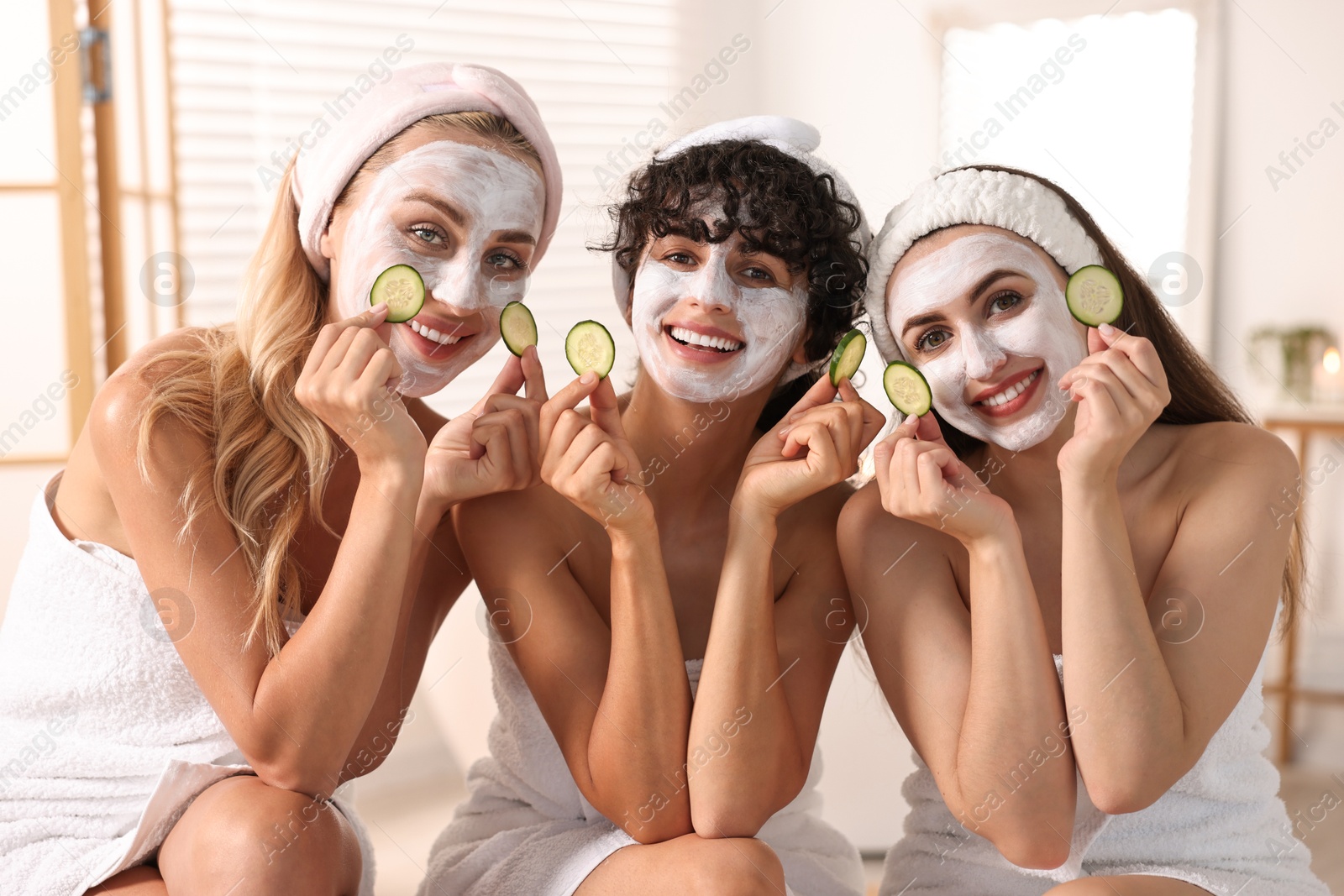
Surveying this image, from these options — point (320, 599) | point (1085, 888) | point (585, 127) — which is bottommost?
point (1085, 888)

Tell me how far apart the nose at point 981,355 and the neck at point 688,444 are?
0.38 metres

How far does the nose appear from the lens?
1.48 meters

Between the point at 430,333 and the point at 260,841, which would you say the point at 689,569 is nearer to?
the point at 430,333

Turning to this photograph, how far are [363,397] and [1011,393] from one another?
0.86 m

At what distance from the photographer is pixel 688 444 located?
5.76ft

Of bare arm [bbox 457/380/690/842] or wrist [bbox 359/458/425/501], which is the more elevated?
wrist [bbox 359/458/425/501]

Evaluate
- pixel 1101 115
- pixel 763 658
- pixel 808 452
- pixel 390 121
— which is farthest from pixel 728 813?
pixel 1101 115

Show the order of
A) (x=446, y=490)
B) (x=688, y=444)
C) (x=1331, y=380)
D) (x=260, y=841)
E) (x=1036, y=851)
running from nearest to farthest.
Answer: (x=260, y=841)
(x=1036, y=851)
(x=446, y=490)
(x=688, y=444)
(x=1331, y=380)

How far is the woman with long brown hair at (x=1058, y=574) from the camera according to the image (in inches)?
53.6

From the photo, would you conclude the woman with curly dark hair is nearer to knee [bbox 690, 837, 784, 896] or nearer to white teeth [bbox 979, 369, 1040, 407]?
knee [bbox 690, 837, 784, 896]

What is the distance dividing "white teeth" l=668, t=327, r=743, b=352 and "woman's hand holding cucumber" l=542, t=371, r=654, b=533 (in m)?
0.15

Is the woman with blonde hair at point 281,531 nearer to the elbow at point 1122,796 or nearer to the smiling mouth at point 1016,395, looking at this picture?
the smiling mouth at point 1016,395

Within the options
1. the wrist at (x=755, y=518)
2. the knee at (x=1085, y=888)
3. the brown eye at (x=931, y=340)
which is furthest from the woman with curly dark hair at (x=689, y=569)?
the knee at (x=1085, y=888)

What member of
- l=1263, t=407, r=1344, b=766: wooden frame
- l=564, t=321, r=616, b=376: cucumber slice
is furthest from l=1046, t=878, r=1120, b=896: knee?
l=1263, t=407, r=1344, b=766: wooden frame
